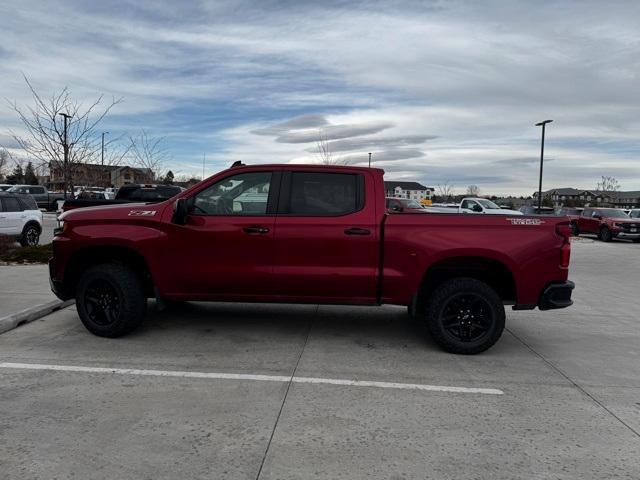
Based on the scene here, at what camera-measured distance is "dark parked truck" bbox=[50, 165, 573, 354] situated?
5422 mm

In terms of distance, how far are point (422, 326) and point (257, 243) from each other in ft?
8.41

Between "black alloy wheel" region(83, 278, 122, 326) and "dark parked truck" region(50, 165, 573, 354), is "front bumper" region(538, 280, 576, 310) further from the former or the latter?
"black alloy wheel" region(83, 278, 122, 326)

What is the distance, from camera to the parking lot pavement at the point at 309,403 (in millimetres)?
3299

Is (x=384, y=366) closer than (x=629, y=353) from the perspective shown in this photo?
Yes

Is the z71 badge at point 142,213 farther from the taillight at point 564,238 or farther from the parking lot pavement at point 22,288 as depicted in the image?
the taillight at point 564,238

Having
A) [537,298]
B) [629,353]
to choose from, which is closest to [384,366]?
[537,298]

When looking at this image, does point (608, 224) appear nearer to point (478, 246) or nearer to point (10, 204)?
point (478, 246)

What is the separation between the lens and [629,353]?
19.3ft

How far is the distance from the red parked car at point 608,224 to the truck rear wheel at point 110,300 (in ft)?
79.4

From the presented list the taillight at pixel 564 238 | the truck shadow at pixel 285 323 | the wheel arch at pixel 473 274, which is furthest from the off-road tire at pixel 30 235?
the taillight at pixel 564 238

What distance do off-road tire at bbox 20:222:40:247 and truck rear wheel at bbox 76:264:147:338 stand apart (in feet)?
35.0

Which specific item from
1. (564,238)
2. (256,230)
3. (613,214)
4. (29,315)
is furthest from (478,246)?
(613,214)

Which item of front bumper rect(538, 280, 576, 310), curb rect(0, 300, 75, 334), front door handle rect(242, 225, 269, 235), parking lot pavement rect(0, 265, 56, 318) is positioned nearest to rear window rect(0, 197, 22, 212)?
parking lot pavement rect(0, 265, 56, 318)

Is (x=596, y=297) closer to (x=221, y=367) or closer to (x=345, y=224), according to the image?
(x=345, y=224)
